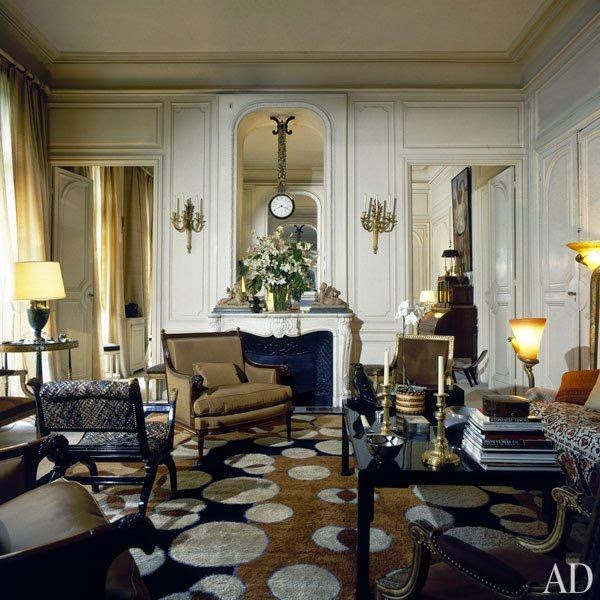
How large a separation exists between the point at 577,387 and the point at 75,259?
14.0ft

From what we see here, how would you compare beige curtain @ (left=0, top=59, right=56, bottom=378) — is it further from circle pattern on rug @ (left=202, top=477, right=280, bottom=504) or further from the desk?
circle pattern on rug @ (left=202, top=477, right=280, bottom=504)

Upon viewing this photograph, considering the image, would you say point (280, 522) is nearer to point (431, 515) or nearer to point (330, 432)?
point (431, 515)

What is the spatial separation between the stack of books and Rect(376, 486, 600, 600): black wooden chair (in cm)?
Result: 43

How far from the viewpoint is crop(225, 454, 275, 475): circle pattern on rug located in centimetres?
242

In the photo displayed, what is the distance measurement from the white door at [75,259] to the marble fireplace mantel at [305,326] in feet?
5.04

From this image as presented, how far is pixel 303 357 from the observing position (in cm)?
409

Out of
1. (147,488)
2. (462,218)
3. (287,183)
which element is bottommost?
(147,488)

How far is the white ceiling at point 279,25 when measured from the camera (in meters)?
3.58

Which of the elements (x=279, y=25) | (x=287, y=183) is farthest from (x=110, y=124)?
(x=287, y=183)

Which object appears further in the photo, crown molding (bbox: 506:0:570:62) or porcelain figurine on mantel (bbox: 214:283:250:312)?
porcelain figurine on mantel (bbox: 214:283:250:312)

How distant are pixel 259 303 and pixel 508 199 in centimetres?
255

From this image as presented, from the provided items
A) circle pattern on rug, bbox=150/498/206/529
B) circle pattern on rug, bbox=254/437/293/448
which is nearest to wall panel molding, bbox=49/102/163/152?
circle pattern on rug, bbox=254/437/293/448

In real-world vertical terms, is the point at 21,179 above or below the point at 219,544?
above

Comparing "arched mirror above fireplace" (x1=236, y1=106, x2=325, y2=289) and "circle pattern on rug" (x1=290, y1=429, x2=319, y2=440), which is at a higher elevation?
"arched mirror above fireplace" (x1=236, y1=106, x2=325, y2=289)
